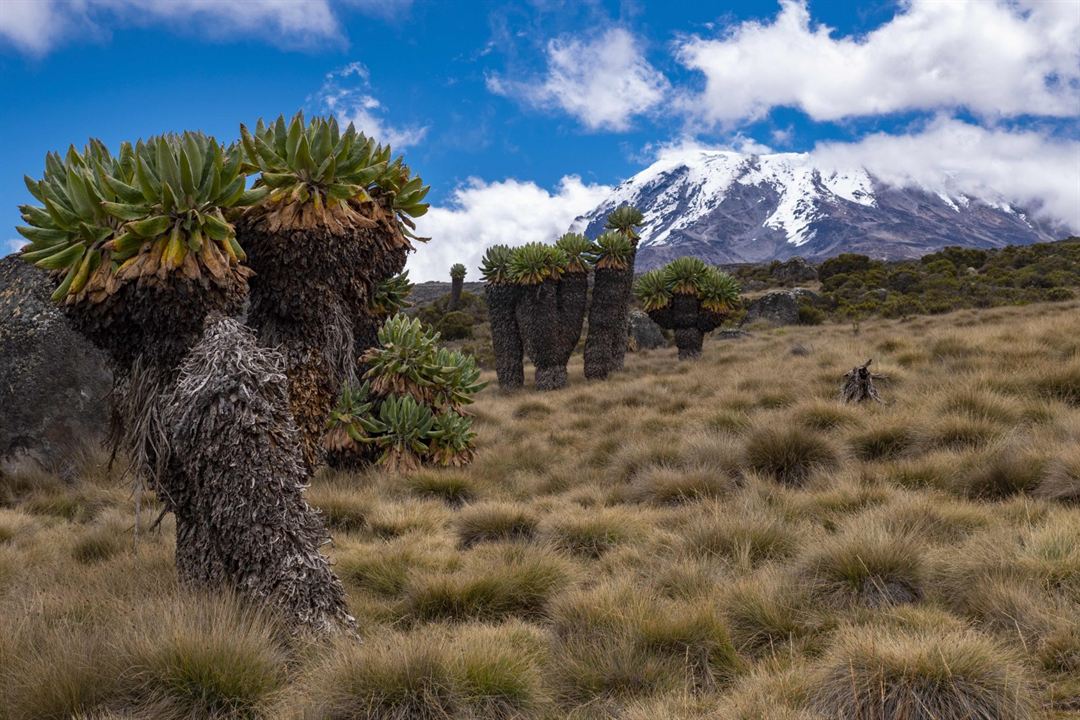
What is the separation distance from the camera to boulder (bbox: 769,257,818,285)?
46.8 m

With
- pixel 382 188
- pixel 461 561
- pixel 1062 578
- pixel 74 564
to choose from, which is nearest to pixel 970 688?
pixel 1062 578

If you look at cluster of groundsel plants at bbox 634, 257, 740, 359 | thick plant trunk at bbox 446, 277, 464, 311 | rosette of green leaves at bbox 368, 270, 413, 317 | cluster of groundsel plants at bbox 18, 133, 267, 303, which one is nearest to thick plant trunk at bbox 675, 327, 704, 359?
cluster of groundsel plants at bbox 634, 257, 740, 359

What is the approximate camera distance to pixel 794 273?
47781mm

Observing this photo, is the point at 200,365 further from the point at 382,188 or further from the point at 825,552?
the point at 825,552

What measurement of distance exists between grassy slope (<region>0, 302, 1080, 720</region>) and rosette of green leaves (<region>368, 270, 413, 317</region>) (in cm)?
269

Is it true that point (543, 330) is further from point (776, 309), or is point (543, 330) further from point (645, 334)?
point (776, 309)

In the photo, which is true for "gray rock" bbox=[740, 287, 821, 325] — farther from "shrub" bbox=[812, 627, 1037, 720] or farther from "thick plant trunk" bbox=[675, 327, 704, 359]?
"shrub" bbox=[812, 627, 1037, 720]

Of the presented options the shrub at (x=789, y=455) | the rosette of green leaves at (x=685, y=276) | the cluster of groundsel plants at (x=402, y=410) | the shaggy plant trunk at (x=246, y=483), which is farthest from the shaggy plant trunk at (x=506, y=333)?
the shaggy plant trunk at (x=246, y=483)

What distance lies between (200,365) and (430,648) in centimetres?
223

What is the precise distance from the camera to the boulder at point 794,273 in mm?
46772

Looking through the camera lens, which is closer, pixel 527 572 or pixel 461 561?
pixel 527 572

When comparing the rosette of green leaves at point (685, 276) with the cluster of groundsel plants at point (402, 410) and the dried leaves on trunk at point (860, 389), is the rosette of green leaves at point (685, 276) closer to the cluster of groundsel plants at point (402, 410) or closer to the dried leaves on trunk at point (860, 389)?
the dried leaves on trunk at point (860, 389)

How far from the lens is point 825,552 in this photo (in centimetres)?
451

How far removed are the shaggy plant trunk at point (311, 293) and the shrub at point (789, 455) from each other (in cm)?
443
